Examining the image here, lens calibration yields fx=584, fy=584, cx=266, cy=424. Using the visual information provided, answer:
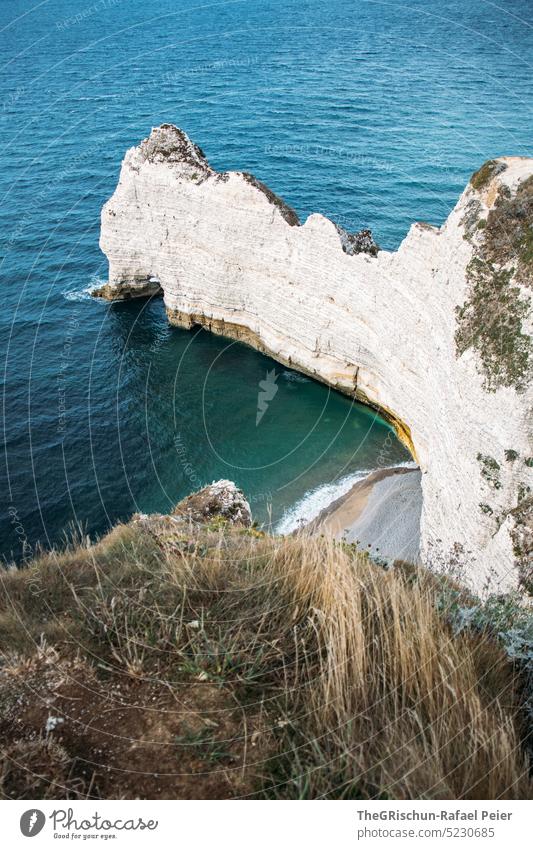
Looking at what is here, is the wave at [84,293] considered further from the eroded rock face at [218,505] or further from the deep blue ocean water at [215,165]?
the eroded rock face at [218,505]

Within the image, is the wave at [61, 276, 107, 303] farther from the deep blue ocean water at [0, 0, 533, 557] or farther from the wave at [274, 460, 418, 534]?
the wave at [274, 460, 418, 534]

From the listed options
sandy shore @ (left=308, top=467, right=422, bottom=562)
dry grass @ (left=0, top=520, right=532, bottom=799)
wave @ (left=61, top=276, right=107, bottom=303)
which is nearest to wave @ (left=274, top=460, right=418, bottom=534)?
sandy shore @ (left=308, top=467, right=422, bottom=562)

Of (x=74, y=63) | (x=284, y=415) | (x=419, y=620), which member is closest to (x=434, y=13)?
(x=74, y=63)

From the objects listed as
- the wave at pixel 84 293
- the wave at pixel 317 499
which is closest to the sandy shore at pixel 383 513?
the wave at pixel 317 499

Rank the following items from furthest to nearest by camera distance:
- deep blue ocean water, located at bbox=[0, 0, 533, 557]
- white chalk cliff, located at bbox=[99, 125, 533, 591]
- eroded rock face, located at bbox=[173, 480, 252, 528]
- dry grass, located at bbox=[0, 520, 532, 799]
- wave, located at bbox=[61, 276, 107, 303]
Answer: wave, located at bbox=[61, 276, 107, 303], deep blue ocean water, located at bbox=[0, 0, 533, 557], white chalk cliff, located at bbox=[99, 125, 533, 591], eroded rock face, located at bbox=[173, 480, 252, 528], dry grass, located at bbox=[0, 520, 532, 799]
